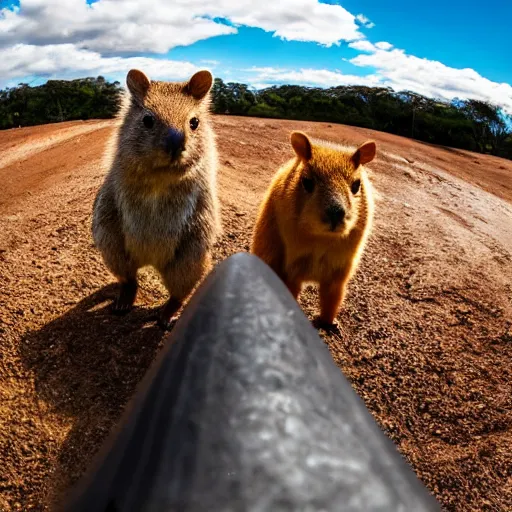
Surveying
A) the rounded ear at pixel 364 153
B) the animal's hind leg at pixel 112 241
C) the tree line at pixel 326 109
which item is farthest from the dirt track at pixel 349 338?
the tree line at pixel 326 109

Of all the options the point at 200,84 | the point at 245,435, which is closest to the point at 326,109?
the point at 200,84

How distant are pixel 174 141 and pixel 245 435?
4.04 meters

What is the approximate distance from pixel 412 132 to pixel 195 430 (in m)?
22.0

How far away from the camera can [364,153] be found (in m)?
5.11

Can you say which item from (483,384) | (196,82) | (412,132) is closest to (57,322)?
(196,82)

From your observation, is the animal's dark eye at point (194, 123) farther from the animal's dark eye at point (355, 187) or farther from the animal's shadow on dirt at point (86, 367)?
the animal's shadow on dirt at point (86, 367)

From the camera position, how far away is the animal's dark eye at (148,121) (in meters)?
4.75

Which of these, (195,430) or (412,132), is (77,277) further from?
(412,132)

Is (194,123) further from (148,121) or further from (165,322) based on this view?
(165,322)

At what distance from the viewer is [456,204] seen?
11.4 meters

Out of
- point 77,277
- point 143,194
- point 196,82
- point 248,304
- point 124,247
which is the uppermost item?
point 196,82

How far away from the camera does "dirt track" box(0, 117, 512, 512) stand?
14.0 ft

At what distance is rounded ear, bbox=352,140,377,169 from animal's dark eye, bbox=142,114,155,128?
1.92m

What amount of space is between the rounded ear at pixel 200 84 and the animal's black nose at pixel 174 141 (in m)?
0.78
